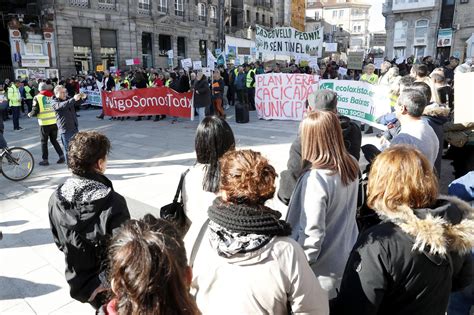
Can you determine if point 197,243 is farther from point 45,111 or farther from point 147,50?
point 147,50

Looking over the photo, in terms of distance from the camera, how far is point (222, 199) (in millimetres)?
1704

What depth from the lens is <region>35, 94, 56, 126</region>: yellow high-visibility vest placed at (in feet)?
25.2

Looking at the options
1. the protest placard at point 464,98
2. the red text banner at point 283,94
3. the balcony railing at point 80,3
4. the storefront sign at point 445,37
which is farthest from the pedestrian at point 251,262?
the storefront sign at point 445,37

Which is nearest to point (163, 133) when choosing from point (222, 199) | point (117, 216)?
point (117, 216)

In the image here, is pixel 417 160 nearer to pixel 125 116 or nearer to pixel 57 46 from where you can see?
pixel 125 116

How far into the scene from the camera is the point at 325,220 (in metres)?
2.27

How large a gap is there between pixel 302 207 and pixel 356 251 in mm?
557

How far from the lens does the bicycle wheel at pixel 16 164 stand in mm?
6988

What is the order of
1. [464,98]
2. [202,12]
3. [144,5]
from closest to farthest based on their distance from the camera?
[464,98], [144,5], [202,12]

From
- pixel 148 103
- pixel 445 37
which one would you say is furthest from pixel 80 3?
pixel 445 37

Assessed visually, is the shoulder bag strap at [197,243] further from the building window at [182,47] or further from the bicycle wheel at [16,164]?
the building window at [182,47]

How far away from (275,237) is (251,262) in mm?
140

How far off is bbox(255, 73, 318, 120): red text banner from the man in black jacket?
846 cm

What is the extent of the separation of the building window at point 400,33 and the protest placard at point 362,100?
Result: 38249 millimetres
